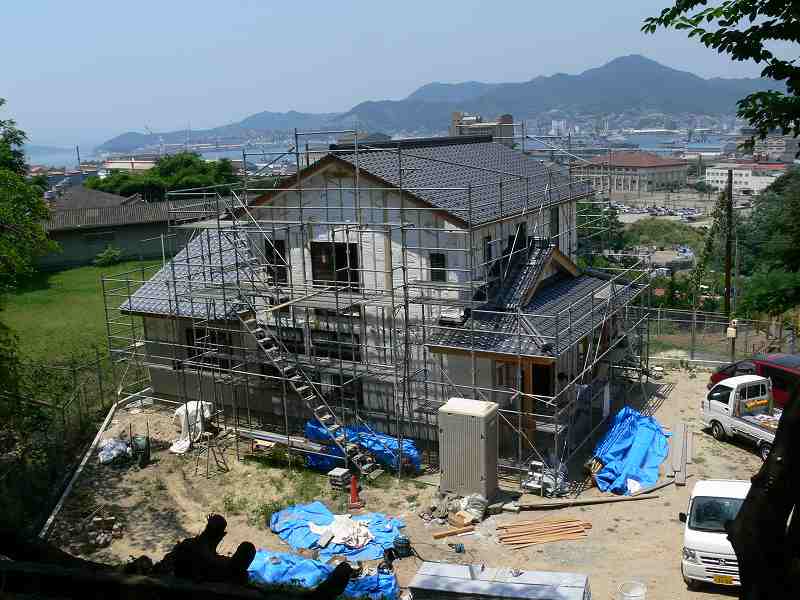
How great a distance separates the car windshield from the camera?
13.2 meters

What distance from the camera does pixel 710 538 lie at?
1277cm

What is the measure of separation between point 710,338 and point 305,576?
69.3 ft

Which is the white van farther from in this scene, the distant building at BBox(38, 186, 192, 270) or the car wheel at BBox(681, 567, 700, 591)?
the distant building at BBox(38, 186, 192, 270)

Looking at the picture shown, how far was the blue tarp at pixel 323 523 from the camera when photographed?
49.2ft

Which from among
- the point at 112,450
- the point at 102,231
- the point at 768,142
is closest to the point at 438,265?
the point at 112,450

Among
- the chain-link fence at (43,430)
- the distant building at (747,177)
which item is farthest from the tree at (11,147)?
the distant building at (747,177)

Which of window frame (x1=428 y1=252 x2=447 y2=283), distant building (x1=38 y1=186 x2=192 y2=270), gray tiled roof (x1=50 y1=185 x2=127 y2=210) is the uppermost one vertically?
window frame (x1=428 y1=252 x2=447 y2=283)

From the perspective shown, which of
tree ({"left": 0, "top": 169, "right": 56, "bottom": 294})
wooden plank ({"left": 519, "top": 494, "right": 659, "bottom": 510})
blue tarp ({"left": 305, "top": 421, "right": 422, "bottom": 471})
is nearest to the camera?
wooden plank ({"left": 519, "top": 494, "right": 659, "bottom": 510})

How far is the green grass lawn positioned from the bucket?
2081 cm

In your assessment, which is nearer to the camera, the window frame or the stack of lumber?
the stack of lumber

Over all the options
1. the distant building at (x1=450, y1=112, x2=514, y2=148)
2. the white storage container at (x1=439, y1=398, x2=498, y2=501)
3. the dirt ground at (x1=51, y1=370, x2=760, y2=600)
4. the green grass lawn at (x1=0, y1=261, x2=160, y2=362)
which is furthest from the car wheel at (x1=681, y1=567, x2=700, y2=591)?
the green grass lawn at (x1=0, y1=261, x2=160, y2=362)

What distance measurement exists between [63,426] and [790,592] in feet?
64.5

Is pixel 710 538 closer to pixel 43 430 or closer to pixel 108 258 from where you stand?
pixel 43 430

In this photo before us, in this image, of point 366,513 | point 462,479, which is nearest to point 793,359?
point 462,479
